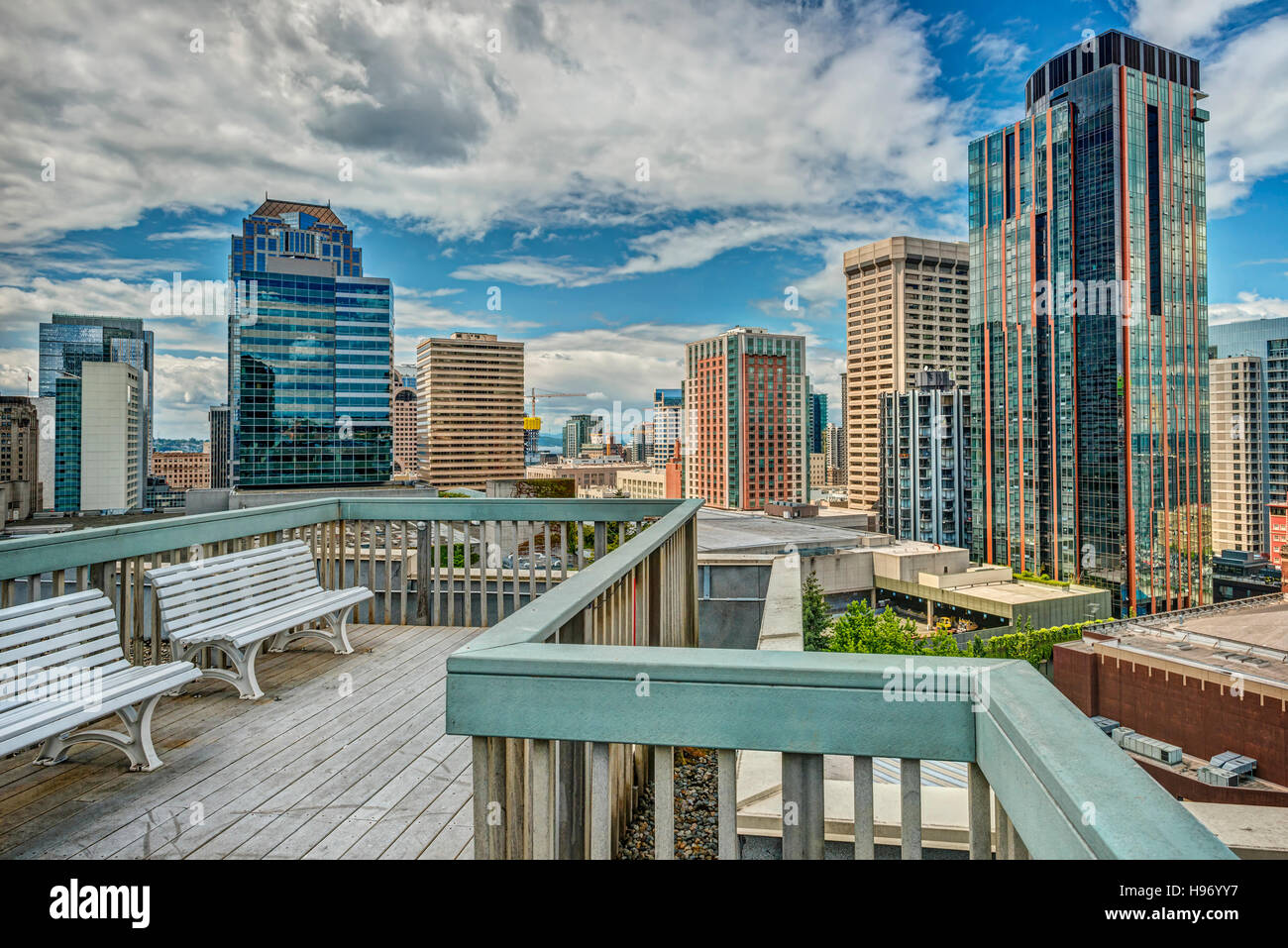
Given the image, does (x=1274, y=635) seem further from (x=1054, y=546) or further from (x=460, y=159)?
(x=1054, y=546)

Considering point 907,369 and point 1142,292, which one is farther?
point 907,369

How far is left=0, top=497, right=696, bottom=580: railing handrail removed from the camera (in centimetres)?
335

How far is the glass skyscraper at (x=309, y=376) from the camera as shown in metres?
62.8

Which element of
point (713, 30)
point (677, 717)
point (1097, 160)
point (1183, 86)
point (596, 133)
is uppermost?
point (1183, 86)

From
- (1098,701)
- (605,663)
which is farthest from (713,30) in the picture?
(1098,701)

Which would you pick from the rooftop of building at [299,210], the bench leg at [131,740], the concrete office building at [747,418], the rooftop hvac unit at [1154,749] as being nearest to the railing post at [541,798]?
the bench leg at [131,740]

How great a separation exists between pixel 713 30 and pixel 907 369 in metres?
76.7

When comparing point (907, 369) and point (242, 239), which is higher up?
point (242, 239)

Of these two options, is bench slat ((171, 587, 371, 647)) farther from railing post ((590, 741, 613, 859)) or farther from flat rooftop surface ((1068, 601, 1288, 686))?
flat rooftop surface ((1068, 601, 1288, 686))

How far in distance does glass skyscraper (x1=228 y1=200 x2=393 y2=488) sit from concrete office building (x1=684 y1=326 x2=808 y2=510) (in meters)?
33.4

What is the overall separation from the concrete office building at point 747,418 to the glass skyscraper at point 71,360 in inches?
2085

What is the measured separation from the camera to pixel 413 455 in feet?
465

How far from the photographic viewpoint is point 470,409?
84438 millimetres

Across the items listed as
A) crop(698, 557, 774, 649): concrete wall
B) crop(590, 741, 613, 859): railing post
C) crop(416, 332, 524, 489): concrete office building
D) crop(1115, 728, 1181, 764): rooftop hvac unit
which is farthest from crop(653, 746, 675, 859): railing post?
crop(416, 332, 524, 489): concrete office building
